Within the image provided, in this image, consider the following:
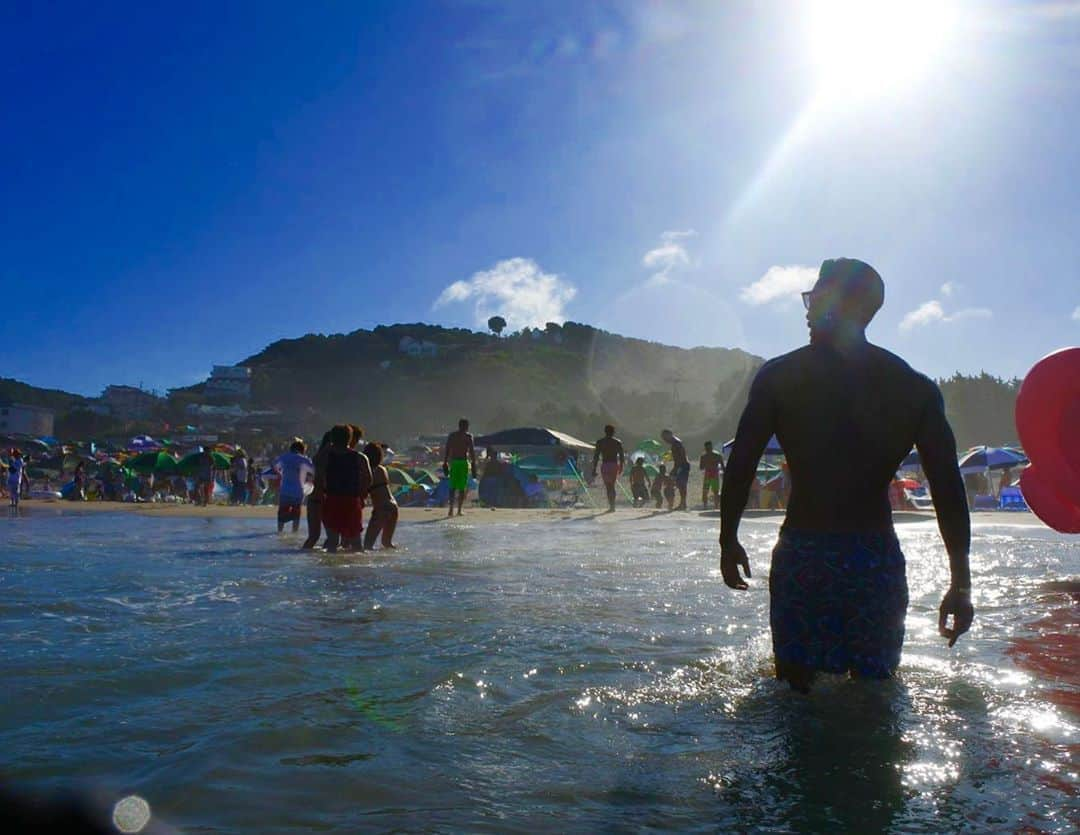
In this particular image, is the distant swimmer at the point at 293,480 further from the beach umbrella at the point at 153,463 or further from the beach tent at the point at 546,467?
the beach umbrella at the point at 153,463

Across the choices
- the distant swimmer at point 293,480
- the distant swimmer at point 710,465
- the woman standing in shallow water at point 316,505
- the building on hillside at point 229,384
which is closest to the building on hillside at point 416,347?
the building on hillside at point 229,384

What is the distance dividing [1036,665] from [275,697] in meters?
3.49

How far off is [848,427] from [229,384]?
455 feet

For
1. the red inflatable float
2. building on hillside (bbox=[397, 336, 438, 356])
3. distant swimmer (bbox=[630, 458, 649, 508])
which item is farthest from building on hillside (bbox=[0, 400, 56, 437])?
the red inflatable float

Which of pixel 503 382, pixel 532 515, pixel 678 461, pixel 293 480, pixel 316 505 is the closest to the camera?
pixel 316 505

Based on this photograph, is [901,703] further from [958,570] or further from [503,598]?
[503,598]

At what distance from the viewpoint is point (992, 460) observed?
25328mm

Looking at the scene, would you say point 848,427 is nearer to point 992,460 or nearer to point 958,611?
point 958,611

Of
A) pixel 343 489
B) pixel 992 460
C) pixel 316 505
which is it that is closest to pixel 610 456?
pixel 316 505

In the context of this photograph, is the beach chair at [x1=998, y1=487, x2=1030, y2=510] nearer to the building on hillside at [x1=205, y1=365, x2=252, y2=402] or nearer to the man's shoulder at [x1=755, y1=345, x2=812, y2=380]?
the man's shoulder at [x1=755, y1=345, x2=812, y2=380]

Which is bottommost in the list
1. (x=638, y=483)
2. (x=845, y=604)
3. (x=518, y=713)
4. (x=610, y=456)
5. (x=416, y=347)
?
(x=518, y=713)

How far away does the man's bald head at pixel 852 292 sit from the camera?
3.60 metres

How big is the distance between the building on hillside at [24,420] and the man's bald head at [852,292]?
111490 millimetres

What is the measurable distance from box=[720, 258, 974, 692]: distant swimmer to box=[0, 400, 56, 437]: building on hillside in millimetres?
111448
